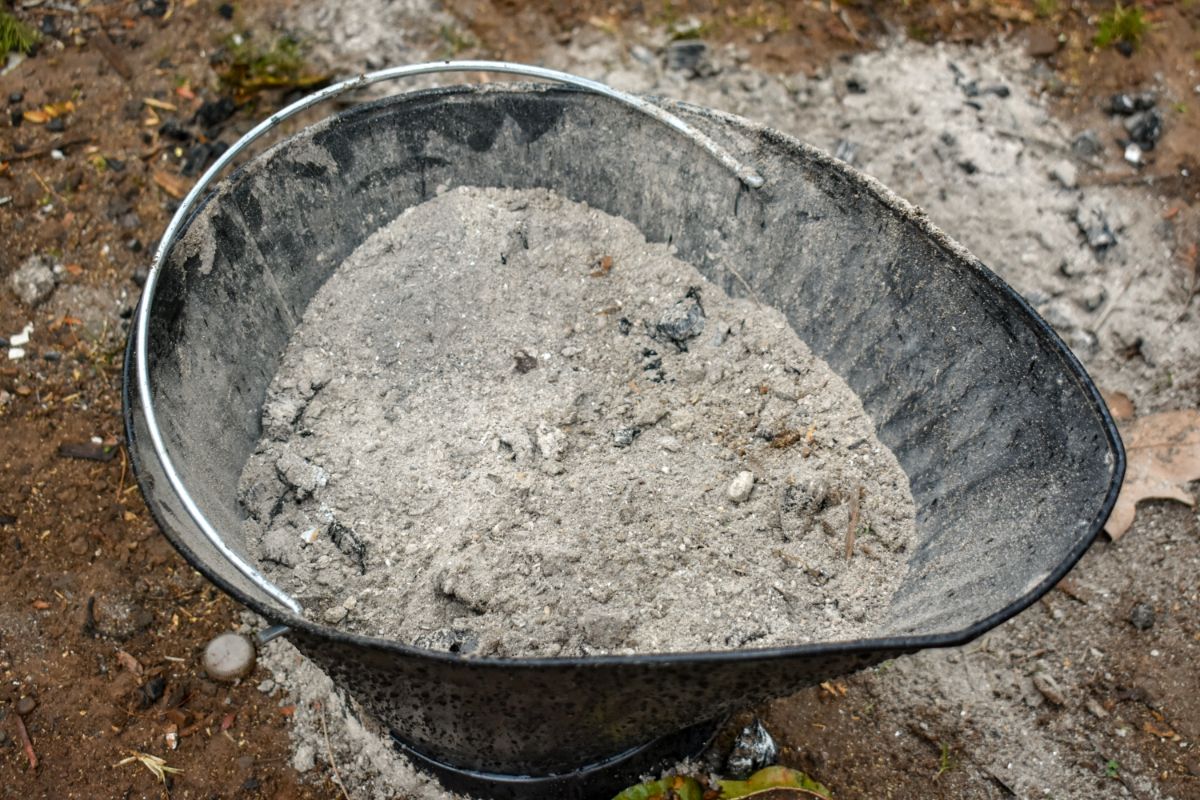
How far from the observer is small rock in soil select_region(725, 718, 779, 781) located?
220 cm

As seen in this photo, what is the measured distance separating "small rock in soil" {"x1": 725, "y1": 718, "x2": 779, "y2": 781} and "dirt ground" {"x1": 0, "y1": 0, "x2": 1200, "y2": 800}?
0.09 m

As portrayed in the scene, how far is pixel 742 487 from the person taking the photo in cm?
205

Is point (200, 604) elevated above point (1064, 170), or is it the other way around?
point (1064, 170)

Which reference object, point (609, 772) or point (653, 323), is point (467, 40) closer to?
point (653, 323)

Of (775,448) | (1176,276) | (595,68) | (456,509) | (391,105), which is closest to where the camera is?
(456,509)

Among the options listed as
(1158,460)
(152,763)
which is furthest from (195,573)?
(1158,460)

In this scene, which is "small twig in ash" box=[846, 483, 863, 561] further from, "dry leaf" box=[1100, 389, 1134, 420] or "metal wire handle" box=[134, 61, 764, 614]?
"dry leaf" box=[1100, 389, 1134, 420]

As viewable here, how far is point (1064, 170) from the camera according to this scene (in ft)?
11.0

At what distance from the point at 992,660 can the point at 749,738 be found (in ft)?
2.40

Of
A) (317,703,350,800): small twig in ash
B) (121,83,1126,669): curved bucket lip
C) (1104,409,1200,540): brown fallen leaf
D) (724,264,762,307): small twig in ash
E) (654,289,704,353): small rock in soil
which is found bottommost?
(317,703,350,800): small twig in ash

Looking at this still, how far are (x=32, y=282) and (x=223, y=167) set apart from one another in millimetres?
1230

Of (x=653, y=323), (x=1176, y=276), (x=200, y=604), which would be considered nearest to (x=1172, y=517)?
(x=1176, y=276)

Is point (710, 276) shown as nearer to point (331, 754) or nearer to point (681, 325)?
point (681, 325)

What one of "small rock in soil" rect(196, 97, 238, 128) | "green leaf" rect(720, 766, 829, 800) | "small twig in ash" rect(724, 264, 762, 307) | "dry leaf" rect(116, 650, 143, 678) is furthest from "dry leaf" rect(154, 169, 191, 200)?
"green leaf" rect(720, 766, 829, 800)
